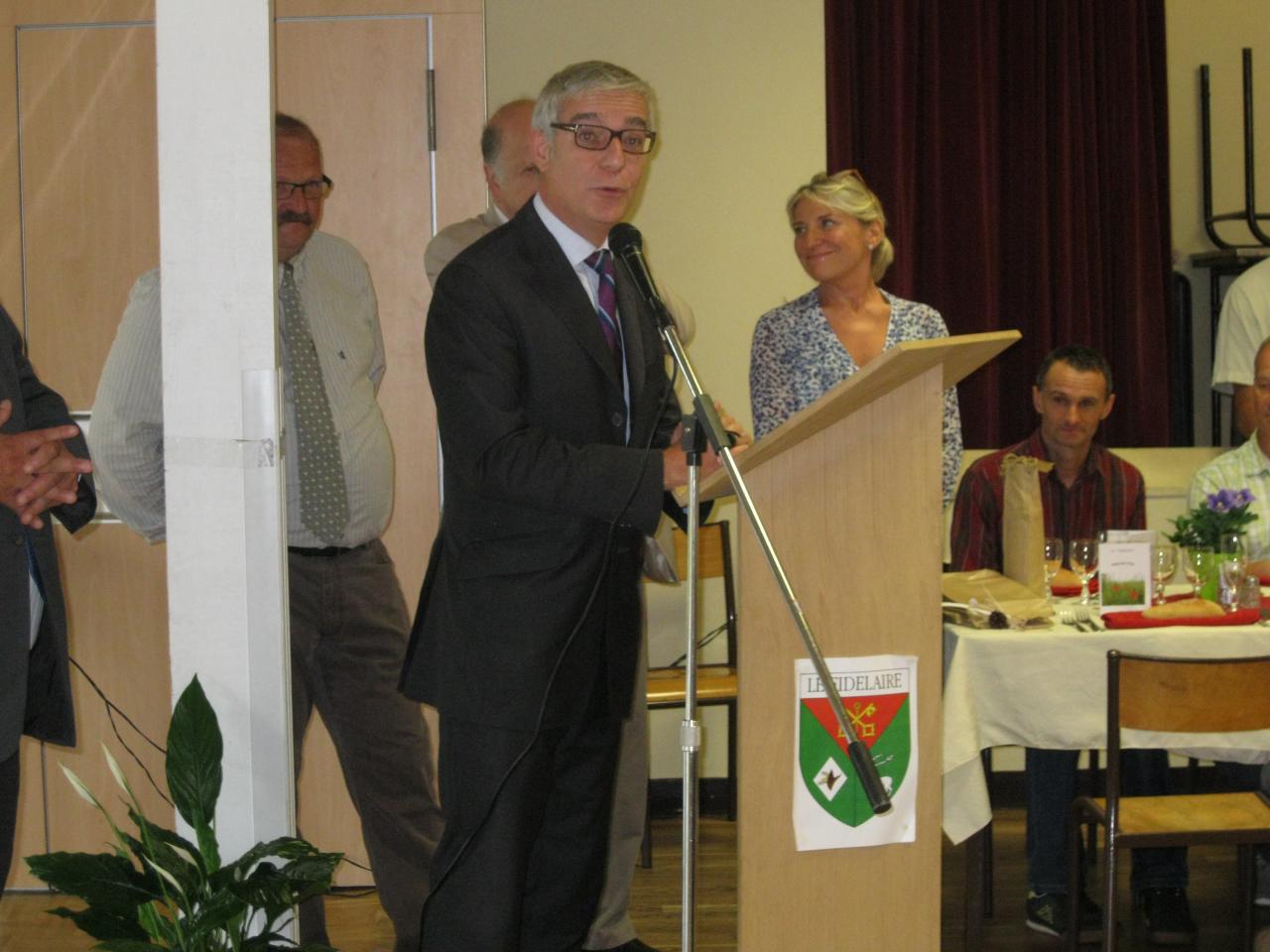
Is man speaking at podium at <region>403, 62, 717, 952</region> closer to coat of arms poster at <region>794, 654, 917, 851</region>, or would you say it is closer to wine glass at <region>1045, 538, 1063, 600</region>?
coat of arms poster at <region>794, 654, 917, 851</region>

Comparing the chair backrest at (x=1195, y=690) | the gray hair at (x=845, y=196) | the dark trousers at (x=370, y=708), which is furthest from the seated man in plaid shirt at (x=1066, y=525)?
the dark trousers at (x=370, y=708)

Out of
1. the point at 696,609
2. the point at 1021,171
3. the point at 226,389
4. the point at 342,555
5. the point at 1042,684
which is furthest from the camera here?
the point at 1021,171

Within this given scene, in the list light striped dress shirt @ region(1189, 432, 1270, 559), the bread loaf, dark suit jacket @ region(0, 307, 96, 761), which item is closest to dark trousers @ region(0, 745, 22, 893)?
dark suit jacket @ region(0, 307, 96, 761)

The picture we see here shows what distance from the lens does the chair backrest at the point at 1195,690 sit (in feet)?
9.18

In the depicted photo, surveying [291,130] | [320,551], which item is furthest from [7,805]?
[291,130]

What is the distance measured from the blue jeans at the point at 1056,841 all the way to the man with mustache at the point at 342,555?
158cm

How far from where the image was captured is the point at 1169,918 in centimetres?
358

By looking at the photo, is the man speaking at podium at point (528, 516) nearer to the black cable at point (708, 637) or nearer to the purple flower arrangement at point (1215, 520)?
the purple flower arrangement at point (1215, 520)

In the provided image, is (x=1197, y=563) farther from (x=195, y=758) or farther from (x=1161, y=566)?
(x=195, y=758)

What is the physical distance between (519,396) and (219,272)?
541 mm

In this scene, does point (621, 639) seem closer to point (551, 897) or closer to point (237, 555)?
point (551, 897)

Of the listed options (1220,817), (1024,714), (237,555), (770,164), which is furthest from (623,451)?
(770,164)

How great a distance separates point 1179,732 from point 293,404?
2.00 m

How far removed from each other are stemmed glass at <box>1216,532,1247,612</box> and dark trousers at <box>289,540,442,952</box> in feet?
6.46
